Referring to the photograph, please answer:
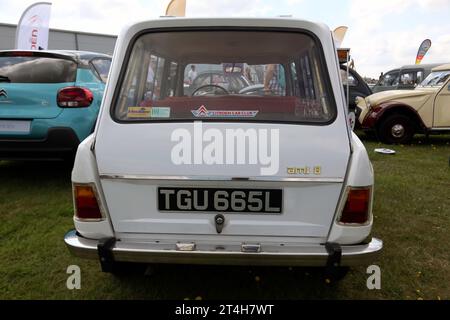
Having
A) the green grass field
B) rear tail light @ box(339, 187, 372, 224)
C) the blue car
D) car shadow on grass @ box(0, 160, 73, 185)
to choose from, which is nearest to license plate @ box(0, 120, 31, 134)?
the blue car

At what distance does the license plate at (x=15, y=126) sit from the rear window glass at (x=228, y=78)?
2.14 meters

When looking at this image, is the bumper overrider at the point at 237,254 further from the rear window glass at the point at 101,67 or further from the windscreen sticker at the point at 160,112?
the rear window glass at the point at 101,67

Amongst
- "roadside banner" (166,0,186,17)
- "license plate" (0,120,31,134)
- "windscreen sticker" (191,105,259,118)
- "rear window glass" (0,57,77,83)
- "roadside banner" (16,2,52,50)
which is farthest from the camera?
"roadside banner" (16,2,52,50)

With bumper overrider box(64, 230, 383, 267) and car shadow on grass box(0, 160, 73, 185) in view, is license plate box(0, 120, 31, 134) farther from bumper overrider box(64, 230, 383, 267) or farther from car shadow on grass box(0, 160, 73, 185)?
bumper overrider box(64, 230, 383, 267)

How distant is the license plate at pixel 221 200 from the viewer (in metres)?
2.06

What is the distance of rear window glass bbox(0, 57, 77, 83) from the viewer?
4223 mm

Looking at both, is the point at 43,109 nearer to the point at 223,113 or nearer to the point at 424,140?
the point at 223,113

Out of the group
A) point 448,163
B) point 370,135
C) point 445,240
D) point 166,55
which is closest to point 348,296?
point 445,240

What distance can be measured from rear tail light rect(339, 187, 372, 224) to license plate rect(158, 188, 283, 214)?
14.0 inches

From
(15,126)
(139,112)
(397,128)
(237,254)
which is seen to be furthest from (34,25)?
(237,254)

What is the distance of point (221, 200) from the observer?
6.80 feet

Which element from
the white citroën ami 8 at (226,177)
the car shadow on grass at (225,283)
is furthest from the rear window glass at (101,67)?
the car shadow on grass at (225,283)

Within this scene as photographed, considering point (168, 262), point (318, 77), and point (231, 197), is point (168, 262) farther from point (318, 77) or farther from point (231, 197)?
point (318, 77)

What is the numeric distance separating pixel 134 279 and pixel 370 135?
7.61 meters
